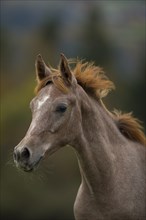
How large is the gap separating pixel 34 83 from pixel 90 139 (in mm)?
36254

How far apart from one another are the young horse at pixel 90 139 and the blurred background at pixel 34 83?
0.60 m

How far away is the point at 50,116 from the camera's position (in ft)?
35.4

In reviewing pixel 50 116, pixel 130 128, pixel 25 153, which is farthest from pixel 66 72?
pixel 130 128

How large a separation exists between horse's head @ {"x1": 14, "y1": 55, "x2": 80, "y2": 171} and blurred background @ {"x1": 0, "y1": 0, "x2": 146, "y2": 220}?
52 cm

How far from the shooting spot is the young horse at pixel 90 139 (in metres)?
10.9

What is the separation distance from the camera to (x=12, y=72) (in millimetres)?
61688

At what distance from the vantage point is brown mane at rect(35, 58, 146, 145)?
1178cm

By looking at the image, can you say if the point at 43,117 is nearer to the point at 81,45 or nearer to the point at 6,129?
the point at 6,129

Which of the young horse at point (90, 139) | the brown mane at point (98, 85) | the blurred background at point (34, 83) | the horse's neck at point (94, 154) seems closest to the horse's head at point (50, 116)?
the young horse at point (90, 139)

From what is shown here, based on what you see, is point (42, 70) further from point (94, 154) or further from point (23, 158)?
point (23, 158)

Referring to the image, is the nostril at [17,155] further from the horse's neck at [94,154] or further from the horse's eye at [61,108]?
the horse's neck at [94,154]

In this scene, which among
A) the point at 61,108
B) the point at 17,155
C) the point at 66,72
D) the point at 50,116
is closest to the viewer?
the point at 17,155

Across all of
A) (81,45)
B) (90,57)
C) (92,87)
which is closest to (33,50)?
(81,45)

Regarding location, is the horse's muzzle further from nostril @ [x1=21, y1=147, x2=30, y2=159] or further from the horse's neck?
the horse's neck
